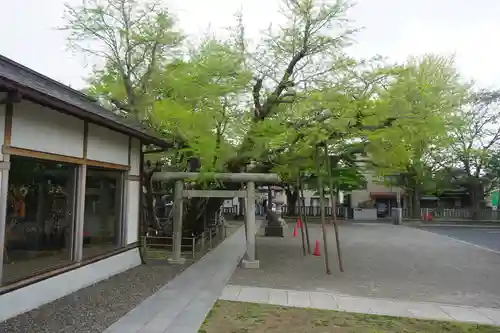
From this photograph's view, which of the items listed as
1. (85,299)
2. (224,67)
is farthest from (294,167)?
(85,299)

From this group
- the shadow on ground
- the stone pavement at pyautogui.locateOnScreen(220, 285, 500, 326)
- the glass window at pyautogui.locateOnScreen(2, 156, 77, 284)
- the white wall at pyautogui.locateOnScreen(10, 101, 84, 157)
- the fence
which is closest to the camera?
the white wall at pyautogui.locateOnScreen(10, 101, 84, 157)

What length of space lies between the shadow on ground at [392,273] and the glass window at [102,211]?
3.29 meters

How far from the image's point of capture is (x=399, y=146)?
11.1 m

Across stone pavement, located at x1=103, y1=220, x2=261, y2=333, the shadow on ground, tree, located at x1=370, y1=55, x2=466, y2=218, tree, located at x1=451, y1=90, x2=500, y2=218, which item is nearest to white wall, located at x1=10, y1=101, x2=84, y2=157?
stone pavement, located at x1=103, y1=220, x2=261, y2=333

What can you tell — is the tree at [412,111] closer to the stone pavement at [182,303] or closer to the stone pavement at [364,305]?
the stone pavement at [364,305]

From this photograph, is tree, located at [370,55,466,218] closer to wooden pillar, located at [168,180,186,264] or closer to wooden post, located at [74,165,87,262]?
wooden pillar, located at [168,180,186,264]

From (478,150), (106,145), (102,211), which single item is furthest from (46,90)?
(478,150)

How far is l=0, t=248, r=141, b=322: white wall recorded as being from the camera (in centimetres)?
568

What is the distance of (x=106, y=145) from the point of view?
867cm

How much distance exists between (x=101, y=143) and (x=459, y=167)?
34.5 m

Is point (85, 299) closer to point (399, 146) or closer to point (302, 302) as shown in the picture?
point (302, 302)

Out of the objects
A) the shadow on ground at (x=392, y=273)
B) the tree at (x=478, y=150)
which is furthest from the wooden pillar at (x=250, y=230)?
the tree at (x=478, y=150)

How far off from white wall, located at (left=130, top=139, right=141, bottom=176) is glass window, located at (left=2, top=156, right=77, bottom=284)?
2.55 m

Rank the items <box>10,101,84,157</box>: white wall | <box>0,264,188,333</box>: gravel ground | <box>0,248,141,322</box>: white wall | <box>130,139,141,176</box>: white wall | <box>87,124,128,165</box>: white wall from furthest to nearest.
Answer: <box>130,139,141,176</box>: white wall < <box>87,124,128,165</box>: white wall < <box>10,101,84,157</box>: white wall < <box>0,248,141,322</box>: white wall < <box>0,264,188,333</box>: gravel ground
